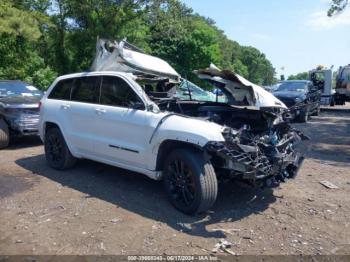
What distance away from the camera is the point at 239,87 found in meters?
5.84

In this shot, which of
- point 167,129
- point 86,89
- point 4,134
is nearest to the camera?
point 167,129

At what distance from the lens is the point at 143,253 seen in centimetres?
401

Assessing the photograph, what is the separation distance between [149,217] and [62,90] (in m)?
3.24

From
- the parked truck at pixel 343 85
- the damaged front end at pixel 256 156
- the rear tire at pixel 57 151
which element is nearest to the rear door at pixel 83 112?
the rear tire at pixel 57 151

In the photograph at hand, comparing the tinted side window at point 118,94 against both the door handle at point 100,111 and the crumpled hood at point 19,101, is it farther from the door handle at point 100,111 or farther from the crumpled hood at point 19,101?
the crumpled hood at point 19,101

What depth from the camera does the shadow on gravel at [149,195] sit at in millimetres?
4824

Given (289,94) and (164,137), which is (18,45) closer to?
(289,94)

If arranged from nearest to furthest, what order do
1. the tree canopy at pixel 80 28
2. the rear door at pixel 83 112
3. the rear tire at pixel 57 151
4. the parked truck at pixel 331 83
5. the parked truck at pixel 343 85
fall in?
the rear door at pixel 83 112
the rear tire at pixel 57 151
the tree canopy at pixel 80 28
the parked truck at pixel 331 83
the parked truck at pixel 343 85

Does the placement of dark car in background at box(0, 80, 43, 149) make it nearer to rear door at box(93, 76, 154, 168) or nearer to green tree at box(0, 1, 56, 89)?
rear door at box(93, 76, 154, 168)

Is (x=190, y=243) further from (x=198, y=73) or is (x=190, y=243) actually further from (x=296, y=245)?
(x=198, y=73)

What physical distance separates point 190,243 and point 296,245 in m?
1.10

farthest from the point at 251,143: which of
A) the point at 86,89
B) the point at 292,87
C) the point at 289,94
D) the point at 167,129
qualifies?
the point at 292,87

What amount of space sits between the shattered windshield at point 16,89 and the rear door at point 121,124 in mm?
4809

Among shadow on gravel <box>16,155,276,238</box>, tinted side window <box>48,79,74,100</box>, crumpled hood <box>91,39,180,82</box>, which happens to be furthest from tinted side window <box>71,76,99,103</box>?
shadow on gravel <box>16,155,276,238</box>
